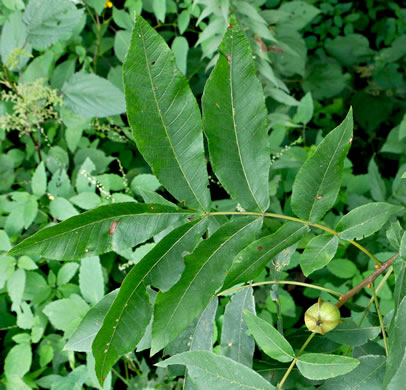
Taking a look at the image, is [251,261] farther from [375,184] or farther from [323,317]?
[375,184]

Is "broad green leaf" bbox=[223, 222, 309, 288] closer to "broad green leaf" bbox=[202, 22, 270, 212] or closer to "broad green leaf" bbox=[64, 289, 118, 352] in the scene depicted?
"broad green leaf" bbox=[202, 22, 270, 212]

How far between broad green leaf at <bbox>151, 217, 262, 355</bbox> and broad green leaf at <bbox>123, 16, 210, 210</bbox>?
9 cm

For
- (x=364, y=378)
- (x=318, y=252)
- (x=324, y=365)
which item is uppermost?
(x=318, y=252)

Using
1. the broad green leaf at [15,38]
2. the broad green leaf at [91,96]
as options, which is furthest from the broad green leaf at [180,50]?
the broad green leaf at [15,38]

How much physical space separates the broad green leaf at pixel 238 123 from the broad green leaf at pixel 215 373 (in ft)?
0.79

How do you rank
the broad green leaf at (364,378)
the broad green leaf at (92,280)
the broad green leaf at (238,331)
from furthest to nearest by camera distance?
the broad green leaf at (92,280) → the broad green leaf at (238,331) → the broad green leaf at (364,378)

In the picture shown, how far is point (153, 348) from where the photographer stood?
0.63 m

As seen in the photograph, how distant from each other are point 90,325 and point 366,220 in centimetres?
52

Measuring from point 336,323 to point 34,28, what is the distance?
134 cm

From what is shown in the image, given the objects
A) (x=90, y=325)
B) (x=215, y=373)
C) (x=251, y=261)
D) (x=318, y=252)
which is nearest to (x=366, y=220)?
(x=318, y=252)

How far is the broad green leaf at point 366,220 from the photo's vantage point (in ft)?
2.25

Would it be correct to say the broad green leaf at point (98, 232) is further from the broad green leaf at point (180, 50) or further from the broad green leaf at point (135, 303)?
the broad green leaf at point (180, 50)

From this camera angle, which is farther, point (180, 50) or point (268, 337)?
point (180, 50)

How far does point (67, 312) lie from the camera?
1.35 metres
